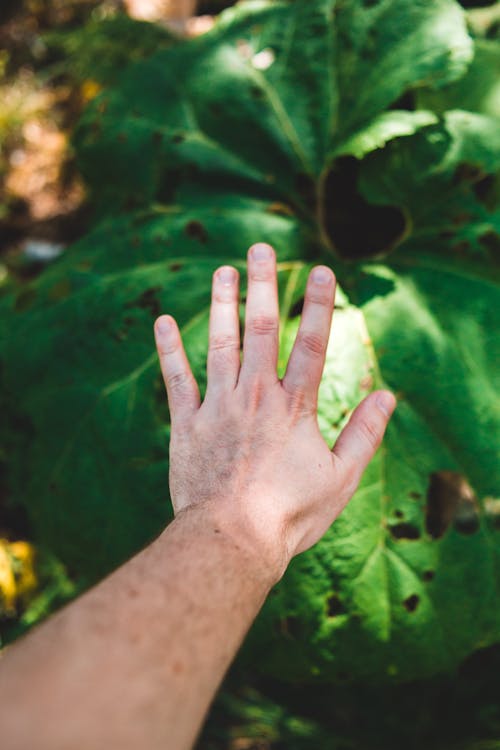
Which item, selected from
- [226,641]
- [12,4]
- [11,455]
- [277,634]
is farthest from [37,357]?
[12,4]

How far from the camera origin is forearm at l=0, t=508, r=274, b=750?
665 millimetres

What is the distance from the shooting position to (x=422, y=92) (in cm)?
167

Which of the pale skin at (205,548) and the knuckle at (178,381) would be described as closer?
the pale skin at (205,548)

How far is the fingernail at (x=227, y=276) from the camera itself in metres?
1.19

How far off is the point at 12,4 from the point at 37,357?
2.44 meters

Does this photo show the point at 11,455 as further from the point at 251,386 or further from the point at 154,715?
the point at 154,715

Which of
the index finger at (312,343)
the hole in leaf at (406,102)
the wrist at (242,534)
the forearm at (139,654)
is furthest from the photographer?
the hole in leaf at (406,102)

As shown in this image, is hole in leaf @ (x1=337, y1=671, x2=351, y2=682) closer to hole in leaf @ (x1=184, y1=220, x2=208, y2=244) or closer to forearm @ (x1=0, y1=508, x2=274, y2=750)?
forearm @ (x1=0, y1=508, x2=274, y2=750)

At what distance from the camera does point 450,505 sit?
4.92 feet

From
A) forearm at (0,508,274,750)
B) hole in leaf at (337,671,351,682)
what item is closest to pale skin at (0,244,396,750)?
forearm at (0,508,274,750)

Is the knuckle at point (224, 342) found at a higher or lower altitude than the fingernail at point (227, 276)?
lower

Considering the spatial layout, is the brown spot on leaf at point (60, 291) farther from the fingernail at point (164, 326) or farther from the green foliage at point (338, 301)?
the fingernail at point (164, 326)

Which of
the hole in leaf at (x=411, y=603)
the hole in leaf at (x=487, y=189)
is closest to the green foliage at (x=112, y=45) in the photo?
the hole in leaf at (x=487, y=189)

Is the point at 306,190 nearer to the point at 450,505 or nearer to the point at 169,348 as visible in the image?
the point at 169,348
